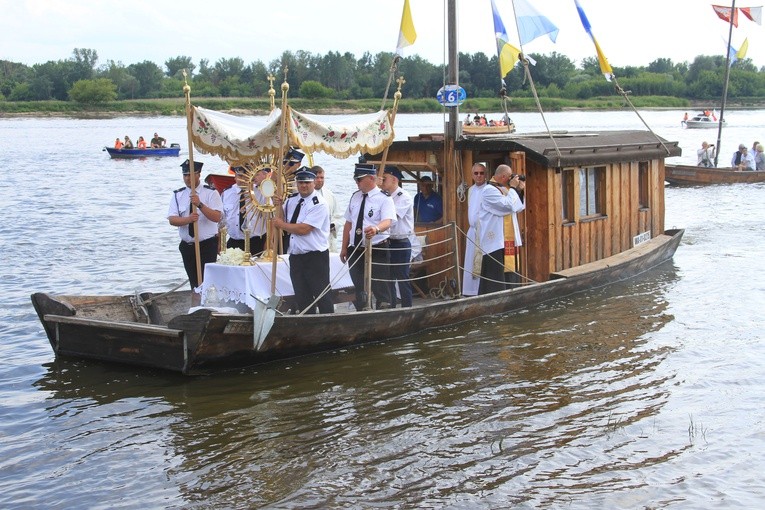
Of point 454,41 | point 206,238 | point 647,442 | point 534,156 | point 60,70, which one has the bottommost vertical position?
point 647,442

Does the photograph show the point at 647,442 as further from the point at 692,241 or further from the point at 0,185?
the point at 0,185

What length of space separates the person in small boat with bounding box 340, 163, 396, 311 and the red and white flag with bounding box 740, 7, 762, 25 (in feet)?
81.6

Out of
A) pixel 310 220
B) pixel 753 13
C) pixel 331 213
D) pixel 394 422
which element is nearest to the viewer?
pixel 394 422

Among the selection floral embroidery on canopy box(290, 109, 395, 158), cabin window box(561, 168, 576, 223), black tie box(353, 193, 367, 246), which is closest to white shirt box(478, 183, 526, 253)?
cabin window box(561, 168, 576, 223)

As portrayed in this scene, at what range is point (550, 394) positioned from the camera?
994 centimetres

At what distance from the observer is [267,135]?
1042 cm

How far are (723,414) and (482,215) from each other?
4.52m

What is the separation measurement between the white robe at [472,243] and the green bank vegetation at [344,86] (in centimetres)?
7343

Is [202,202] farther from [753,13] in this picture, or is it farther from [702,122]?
[702,122]

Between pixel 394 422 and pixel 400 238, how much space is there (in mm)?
3387

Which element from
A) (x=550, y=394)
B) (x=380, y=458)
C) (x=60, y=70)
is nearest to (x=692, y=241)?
(x=550, y=394)

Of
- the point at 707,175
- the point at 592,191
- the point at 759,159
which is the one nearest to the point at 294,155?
the point at 592,191

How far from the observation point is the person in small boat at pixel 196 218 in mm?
11266

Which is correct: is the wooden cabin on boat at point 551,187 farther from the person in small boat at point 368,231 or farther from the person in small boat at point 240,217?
the person in small boat at point 240,217
